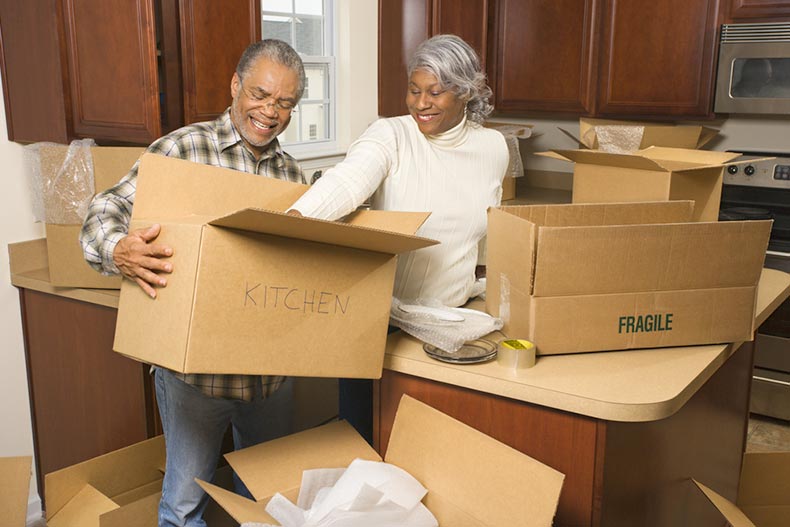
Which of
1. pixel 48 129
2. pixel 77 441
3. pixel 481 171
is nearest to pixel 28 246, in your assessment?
pixel 48 129

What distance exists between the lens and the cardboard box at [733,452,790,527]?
7.20 feet

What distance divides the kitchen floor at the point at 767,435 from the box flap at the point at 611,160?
4.76 ft

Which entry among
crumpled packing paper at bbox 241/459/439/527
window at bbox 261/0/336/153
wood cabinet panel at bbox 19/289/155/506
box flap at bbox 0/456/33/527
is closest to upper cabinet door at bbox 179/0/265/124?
wood cabinet panel at bbox 19/289/155/506

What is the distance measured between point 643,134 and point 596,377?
203 cm

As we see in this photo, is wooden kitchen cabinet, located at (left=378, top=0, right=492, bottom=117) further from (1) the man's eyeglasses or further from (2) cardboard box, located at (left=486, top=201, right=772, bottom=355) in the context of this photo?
(2) cardboard box, located at (left=486, top=201, right=772, bottom=355)

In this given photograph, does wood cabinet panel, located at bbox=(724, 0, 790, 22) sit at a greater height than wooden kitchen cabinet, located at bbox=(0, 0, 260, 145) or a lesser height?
greater

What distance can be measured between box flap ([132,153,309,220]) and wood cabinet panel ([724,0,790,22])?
93.1 inches

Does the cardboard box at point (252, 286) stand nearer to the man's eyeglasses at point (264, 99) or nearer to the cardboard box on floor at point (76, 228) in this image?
the man's eyeglasses at point (264, 99)

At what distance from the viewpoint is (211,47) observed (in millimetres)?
2330

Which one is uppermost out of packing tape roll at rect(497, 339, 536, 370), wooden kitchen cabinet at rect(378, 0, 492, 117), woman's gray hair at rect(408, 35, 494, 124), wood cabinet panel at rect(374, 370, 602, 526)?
wooden kitchen cabinet at rect(378, 0, 492, 117)

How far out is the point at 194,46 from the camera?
228cm

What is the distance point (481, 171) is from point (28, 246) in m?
1.48

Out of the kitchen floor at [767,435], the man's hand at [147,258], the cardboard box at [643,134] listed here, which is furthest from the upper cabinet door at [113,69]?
the kitchen floor at [767,435]

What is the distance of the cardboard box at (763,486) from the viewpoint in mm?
2193
